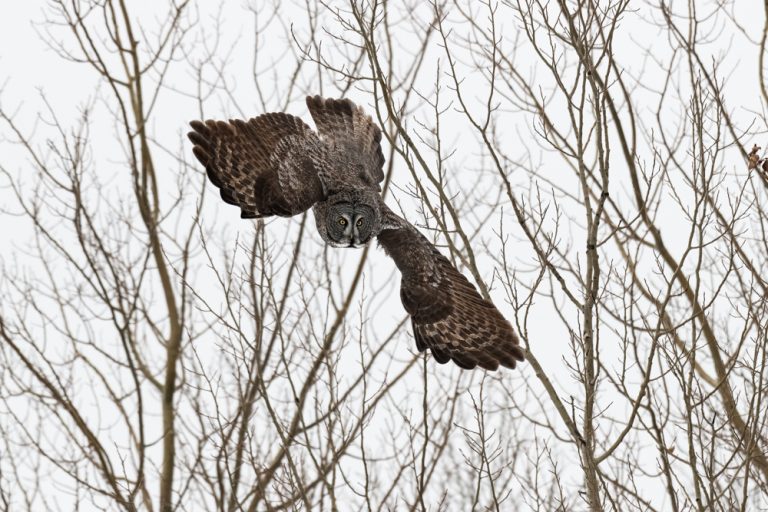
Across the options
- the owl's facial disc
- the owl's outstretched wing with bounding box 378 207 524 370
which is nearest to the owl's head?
the owl's facial disc

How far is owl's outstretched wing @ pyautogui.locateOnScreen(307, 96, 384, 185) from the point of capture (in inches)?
377

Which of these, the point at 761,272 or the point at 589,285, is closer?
the point at 589,285

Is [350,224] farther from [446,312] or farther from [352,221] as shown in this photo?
[446,312]

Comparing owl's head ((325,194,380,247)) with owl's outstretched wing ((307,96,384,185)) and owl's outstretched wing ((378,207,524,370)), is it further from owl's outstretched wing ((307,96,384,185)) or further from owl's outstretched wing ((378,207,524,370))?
owl's outstretched wing ((307,96,384,185))

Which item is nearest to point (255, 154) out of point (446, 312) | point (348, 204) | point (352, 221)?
point (348, 204)

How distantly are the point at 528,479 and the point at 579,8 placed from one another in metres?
3.17

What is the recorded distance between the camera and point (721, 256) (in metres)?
7.85

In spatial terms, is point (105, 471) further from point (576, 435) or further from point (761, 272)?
point (761, 272)

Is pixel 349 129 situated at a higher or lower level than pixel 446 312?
higher

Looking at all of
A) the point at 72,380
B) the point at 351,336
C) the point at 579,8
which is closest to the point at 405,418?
the point at 351,336

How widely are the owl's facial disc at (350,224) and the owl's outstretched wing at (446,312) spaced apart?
0.68 ft

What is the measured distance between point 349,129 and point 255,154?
3.50ft

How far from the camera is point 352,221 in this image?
8641 millimetres

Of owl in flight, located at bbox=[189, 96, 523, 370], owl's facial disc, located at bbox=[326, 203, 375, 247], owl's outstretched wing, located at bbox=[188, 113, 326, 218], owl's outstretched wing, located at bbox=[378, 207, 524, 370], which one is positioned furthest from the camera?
owl's outstretched wing, located at bbox=[188, 113, 326, 218]
